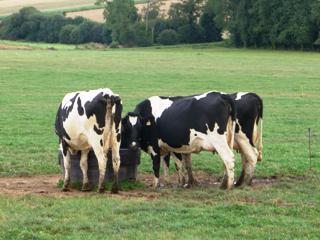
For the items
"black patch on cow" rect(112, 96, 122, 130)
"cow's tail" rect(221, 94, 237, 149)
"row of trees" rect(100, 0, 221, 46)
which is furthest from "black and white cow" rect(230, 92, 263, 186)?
"row of trees" rect(100, 0, 221, 46)

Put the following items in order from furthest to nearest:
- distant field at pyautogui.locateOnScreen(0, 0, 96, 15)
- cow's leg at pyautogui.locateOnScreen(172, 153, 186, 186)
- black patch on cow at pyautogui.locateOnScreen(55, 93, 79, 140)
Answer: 1. distant field at pyautogui.locateOnScreen(0, 0, 96, 15)
2. cow's leg at pyautogui.locateOnScreen(172, 153, 186, 186)
3. black patch on cow at pyautogui.locateOnScreen(55, 93, 79, 140)

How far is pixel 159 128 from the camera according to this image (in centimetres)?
1451

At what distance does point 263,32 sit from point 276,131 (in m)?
82.4

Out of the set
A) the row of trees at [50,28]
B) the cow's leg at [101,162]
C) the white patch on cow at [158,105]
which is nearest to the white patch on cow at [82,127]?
the cow's leg at [101,162]

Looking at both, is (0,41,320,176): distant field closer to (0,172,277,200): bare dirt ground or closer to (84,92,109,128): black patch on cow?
(0,172,277,200): bare dirt ground

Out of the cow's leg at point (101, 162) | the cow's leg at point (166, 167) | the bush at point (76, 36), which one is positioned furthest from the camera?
the bush at point (76, 36)

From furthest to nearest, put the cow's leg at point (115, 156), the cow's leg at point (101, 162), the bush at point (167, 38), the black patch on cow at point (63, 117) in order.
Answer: the bush at point (167, 38) → the black patch on cow at point (63, 117) → the cow's leg at point (115, 156) → the cow's leg at point (101, 162)

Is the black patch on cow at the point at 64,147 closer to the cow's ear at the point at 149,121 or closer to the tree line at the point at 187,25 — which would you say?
the cow's ear at the point at 149,121

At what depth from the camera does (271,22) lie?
103438mm

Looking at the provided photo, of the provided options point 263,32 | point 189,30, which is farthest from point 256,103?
point 189,30

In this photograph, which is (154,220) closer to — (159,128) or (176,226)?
(176,226)

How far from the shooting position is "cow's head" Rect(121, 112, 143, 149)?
14352 millimetres

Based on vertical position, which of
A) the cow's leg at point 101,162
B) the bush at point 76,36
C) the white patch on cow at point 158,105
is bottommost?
the bush at point 76,36

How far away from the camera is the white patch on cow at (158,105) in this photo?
Answer: 47.8 feet
